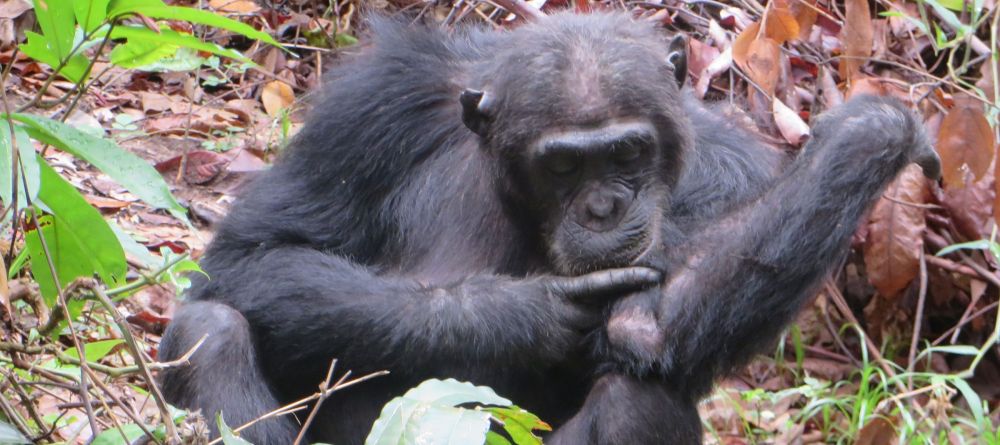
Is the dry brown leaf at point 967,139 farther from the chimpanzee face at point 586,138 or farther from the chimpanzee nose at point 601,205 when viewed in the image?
the chimpanzee nose at point 601,205

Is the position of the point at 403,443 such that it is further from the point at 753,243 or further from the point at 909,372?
the point at 909,372

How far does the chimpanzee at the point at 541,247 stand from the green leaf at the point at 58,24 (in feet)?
4.59

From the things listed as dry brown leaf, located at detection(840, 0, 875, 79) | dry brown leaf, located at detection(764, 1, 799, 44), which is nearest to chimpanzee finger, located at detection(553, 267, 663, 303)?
dry brown leaf, located at detection(764, 1, 799, 44)

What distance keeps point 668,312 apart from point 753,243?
0.33m

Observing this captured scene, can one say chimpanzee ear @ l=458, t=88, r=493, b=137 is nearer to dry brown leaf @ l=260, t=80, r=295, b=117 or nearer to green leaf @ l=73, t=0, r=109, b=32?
green leaf @ l=73, t=0, r=109, b=32

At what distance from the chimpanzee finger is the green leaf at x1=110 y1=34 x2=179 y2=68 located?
1.50 meters

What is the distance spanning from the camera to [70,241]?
305 cm

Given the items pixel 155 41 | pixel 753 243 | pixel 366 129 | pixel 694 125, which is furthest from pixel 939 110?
pixel 155 41

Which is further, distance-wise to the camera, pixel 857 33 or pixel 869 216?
pixel 857 33

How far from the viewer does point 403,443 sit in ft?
8.51

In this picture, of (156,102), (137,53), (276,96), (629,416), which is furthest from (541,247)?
(156,102)

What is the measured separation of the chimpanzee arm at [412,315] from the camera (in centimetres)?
416

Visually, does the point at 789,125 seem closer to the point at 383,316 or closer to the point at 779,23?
the point at 779,23

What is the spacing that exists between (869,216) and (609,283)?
5.01ft
